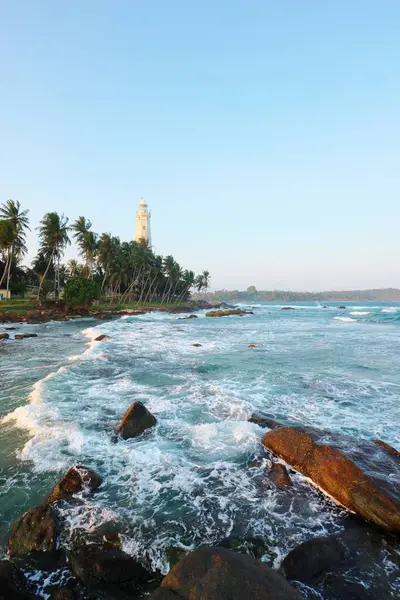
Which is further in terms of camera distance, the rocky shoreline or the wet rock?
the wet rock

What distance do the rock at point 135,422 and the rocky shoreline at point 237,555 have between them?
1.91 m

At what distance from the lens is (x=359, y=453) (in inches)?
255

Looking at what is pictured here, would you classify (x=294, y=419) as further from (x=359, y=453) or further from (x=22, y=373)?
(x=22, y=373)

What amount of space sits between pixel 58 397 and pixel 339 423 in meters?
8.99

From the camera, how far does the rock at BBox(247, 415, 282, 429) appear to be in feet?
27.3

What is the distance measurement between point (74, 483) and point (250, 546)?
323cm

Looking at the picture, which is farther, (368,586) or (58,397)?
(58,397)

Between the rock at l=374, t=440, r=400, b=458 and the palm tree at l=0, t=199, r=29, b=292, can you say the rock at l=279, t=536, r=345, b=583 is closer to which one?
the rock at l=374, t=440, r=400, b=458

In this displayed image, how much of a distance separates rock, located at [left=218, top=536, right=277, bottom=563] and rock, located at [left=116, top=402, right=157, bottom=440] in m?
3.99

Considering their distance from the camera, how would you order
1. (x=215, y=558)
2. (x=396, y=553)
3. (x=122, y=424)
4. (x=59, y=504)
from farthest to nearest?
(x=122, y=424) → (x=59, y=504) → (x=396, y=553) → (x=215, y=558)

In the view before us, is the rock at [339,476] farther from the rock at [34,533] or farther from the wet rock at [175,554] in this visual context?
the rock at [34,533]

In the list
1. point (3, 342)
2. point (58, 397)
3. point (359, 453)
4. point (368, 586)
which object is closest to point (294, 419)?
point (359, 453)

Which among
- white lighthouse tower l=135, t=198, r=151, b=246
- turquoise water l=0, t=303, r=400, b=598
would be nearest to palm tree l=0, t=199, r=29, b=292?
turquoise water l=0, t=303, r=400, b=598

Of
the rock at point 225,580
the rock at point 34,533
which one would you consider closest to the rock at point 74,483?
the rock at point 34,533
